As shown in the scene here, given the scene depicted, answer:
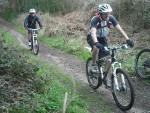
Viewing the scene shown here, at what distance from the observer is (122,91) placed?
9.05m

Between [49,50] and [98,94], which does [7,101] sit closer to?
[98,94]

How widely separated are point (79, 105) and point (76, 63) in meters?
6.30

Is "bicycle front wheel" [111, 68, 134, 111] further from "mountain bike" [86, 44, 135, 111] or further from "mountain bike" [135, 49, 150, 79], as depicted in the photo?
"mountain bike" [135, 49, 150, 79]

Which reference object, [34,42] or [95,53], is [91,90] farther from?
[34,42]

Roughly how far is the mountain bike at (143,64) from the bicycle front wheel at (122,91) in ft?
7.97

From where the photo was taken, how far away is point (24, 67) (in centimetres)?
917

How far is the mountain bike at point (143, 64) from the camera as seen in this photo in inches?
453

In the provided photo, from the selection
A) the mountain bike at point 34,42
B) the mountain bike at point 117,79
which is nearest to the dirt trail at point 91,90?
the mountain bike at point 117,79

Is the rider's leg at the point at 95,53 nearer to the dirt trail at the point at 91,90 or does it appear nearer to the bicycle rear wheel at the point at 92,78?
the bicycle rear wheel at the point at 92,78

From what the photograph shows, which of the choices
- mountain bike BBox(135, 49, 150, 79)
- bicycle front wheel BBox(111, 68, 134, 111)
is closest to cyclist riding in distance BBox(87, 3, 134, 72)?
bicycle front wheel BBox(111, 68, 134, 111)

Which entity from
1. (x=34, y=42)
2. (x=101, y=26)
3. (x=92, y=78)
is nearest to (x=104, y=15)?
(x=101, y=26)

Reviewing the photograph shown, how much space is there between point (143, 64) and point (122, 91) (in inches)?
111

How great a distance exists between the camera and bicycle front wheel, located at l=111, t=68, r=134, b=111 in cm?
877

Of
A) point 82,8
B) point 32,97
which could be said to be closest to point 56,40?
point 82,8
